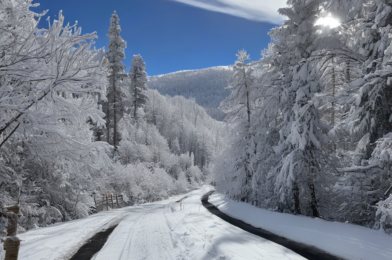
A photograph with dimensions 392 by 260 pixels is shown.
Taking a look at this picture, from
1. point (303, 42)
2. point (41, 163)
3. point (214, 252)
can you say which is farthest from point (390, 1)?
point (41, 163)

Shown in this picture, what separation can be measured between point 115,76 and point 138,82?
38.4 feet

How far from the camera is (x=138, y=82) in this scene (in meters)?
48.2

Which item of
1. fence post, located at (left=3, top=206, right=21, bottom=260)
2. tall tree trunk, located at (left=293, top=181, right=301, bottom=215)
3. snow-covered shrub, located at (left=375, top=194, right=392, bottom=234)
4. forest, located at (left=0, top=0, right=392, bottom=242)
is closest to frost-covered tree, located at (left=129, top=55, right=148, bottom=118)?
forest, located at (left=0, top=0, right=392, bottom=242)

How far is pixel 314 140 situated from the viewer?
42.3 feet

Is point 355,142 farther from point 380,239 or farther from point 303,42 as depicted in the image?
point 303,42

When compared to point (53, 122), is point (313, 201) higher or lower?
lower

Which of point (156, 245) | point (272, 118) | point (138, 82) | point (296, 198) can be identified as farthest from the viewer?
point (138, 82)

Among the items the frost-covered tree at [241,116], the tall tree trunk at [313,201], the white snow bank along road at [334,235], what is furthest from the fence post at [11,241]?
the frost-covered tree at [241,116]

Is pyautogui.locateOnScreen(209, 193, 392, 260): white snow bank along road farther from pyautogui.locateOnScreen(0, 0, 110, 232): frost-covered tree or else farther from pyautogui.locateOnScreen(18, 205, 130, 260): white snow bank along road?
pyautogui.locateOnScreen(18, 205, 130, 260): white snow bank along road

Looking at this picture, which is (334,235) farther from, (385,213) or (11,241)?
(11,241)

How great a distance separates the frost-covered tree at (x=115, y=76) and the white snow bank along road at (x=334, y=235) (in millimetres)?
26189

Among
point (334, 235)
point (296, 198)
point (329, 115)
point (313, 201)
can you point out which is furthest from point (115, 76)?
point (334, 235)

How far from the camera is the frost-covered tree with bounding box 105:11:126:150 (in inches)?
1391

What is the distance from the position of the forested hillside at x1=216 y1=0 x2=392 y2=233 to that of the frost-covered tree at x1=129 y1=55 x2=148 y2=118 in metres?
31.6
